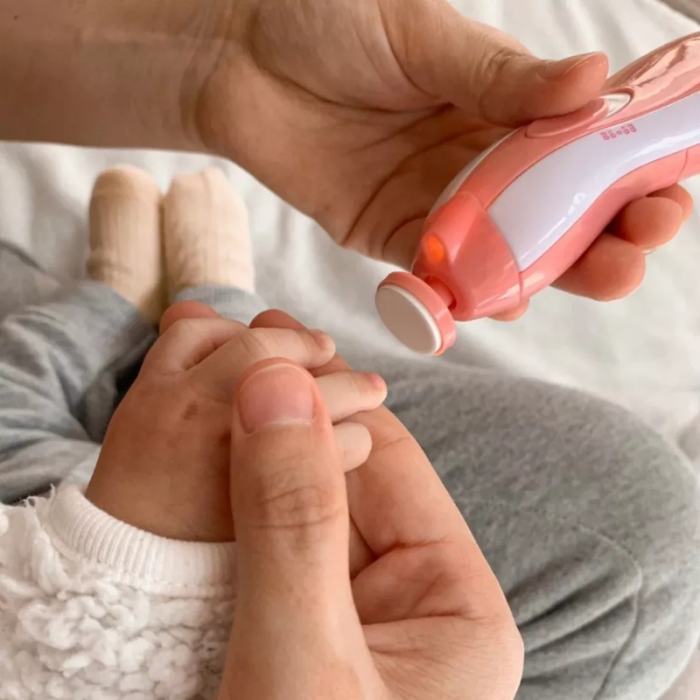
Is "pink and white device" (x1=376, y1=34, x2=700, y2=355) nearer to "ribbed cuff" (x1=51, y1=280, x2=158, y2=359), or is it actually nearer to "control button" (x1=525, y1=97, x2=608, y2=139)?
"control button" (x1=525, y1=97, x2=608, y2=139)

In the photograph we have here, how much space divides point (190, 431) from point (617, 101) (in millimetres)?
332

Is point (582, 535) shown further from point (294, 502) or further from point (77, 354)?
point (77, 354)

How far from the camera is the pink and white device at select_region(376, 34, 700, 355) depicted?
0.44 m

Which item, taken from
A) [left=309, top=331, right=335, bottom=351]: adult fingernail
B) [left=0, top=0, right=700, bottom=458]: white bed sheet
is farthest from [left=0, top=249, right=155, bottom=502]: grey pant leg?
[left=309, top=331, right=335, bottom=351]: adult fingernail

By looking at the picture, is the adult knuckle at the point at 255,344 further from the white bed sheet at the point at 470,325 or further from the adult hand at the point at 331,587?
the white bed sheet at the point at 470,325

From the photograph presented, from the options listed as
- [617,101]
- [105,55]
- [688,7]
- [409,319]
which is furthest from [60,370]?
[688,7]

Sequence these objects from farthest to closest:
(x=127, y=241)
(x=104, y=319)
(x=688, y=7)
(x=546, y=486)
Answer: (x=688, y=7), (x=127, y=241), (x=104, y=319), (x=546, y=486)

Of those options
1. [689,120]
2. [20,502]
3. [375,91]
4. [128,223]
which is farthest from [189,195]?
[689,120]

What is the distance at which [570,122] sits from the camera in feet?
1.57

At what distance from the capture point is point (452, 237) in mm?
443

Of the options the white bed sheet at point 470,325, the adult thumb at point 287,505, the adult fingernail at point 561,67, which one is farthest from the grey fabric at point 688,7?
the adult thumb at point 287,505

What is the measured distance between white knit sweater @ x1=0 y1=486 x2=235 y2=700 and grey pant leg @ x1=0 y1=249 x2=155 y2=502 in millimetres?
185

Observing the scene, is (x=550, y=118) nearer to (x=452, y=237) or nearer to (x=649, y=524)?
(x=452, y=237)

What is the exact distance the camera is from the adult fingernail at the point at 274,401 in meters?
0.36
